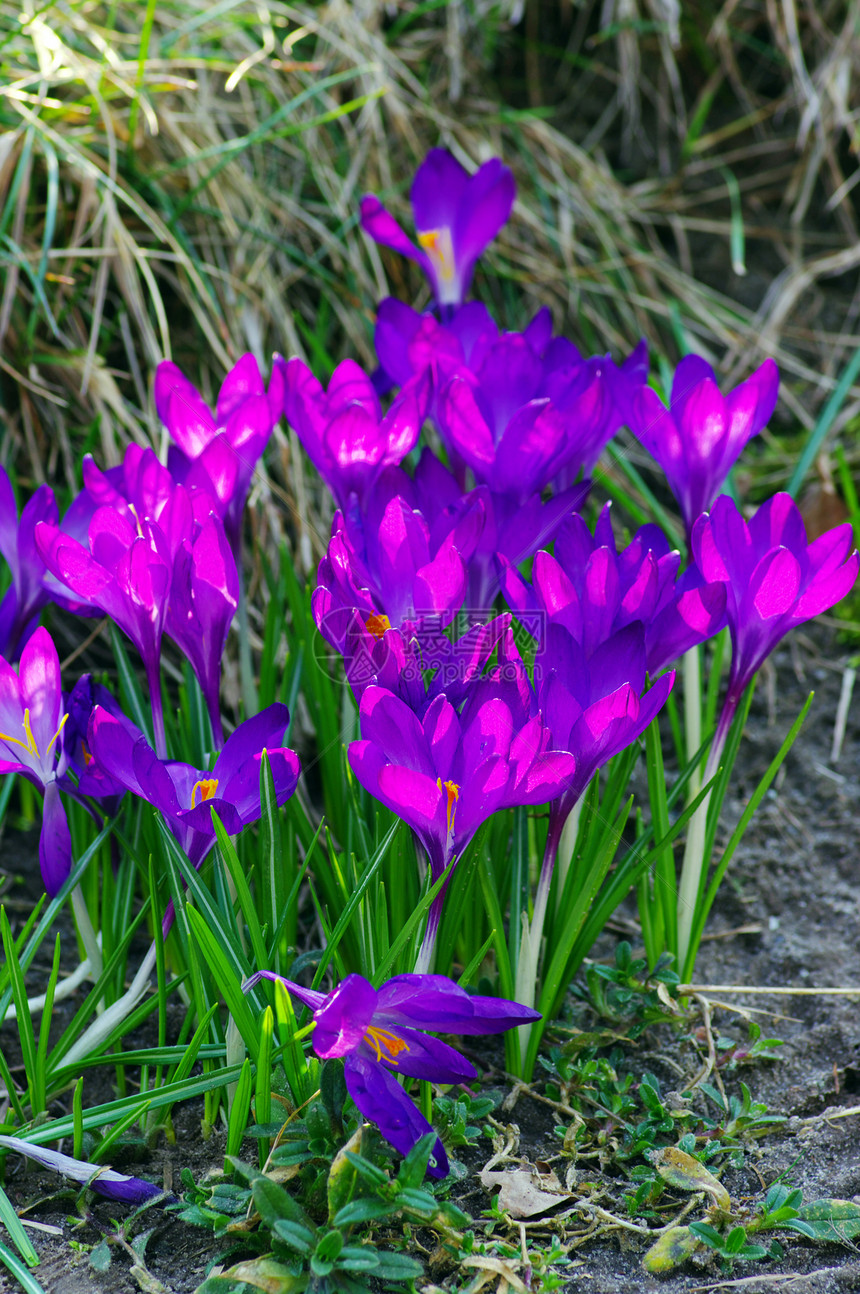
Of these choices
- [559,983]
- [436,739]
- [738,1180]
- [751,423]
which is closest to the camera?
[436,739]

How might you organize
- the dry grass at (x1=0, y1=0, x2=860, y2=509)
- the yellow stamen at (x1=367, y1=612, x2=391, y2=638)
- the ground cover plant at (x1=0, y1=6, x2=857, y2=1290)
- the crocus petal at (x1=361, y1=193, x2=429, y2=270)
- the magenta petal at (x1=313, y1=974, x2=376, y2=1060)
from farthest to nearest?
the dry grass at (x1=0, y1=0, x2=860, y2=509), the crocus petal at (x1=361, y1=193, x2=429, y2=270), the yellow stamen at (x1=367, y1=612, x2=391, y2=638), the ground cover plant at (x1=0, y1=6, x2=857, y2=1290), the magenta petal at (x1=313, y1=974, x2=376, y2=1060)

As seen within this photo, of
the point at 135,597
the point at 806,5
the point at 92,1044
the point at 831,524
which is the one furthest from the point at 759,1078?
the point at 806,5

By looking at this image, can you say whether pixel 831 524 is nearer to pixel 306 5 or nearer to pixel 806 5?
pixel 806 5

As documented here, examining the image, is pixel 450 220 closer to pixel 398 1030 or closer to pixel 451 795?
pixel 451 795

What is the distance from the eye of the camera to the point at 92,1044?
109 cm

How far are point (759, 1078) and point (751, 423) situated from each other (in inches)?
29.9

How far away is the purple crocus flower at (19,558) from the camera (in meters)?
1.22

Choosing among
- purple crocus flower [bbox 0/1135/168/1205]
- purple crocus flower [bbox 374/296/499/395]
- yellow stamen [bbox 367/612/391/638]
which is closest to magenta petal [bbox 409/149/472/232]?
purple crocus flower [bbox 374/296/499/395]

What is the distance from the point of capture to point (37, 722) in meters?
1.06

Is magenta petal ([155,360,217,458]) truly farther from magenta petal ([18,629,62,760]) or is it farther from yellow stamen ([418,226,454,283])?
yellow stamen ([418,226,454,283])

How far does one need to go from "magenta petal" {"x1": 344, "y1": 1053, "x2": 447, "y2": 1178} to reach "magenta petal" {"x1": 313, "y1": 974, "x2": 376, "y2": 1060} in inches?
2.3

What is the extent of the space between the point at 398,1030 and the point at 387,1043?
1cm

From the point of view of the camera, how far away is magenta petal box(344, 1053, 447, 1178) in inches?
33.4

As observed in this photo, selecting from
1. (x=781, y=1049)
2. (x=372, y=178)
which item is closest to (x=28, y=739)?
(x=781, y=1049)
